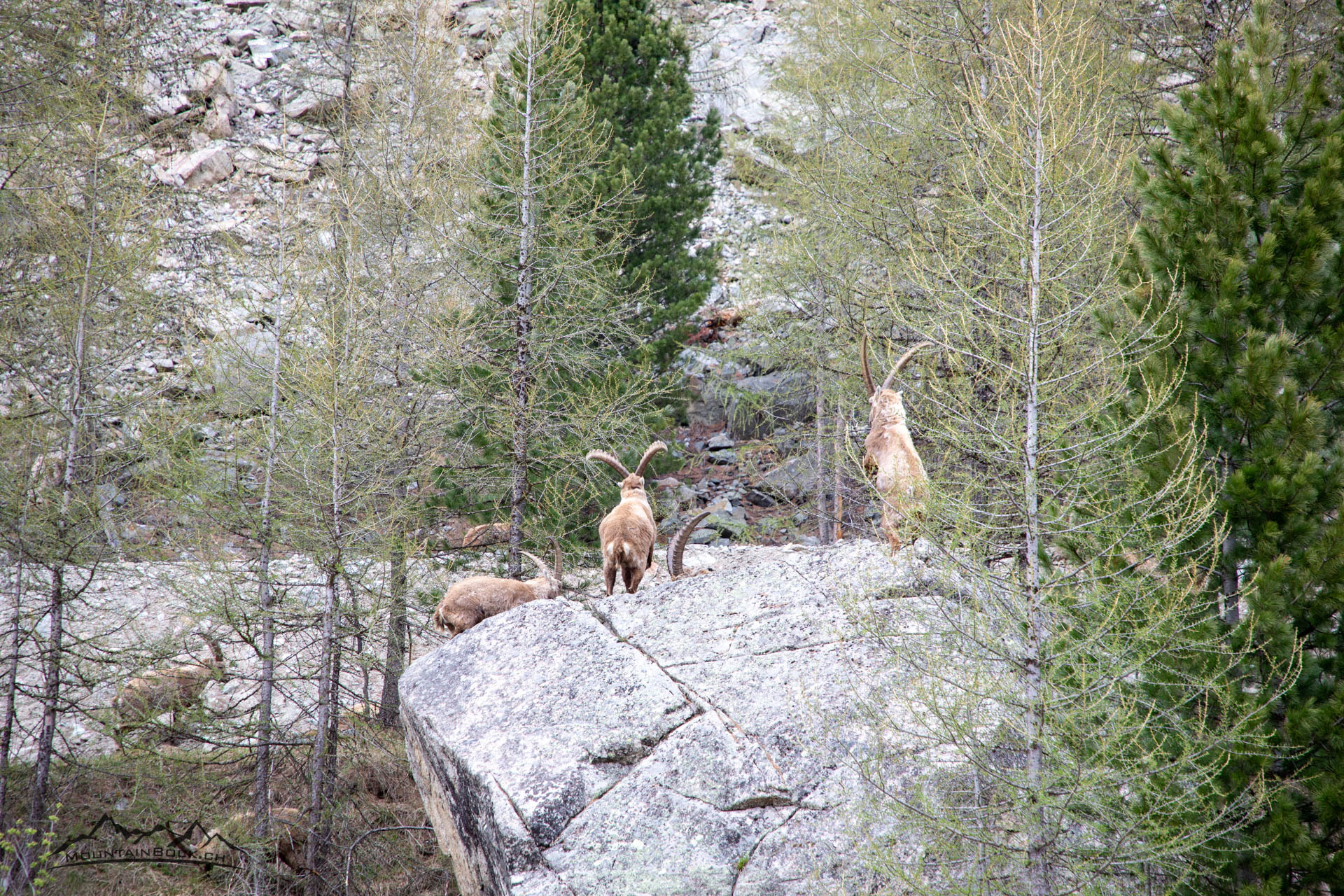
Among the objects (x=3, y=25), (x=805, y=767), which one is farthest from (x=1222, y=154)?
(x=3, y=25)

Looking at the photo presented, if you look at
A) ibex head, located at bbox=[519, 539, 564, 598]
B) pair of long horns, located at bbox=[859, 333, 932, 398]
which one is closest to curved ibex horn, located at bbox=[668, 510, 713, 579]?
ibex head, located at bbox=[519, 539, 564, 598]

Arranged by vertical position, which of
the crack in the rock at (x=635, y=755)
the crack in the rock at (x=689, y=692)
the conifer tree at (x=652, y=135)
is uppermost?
the conifer tree at (x=652, y=135)

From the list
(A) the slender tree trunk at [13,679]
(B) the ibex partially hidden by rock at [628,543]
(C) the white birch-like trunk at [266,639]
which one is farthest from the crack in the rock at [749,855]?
(A) the slender tree trunk at [13,679]

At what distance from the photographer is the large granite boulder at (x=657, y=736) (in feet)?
18.8

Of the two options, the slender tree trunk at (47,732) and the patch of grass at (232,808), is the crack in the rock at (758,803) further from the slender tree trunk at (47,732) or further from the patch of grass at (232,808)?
the slender tree trunk at (47,732)

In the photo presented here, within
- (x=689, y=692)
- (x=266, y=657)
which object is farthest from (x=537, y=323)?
(x=689, y=692)

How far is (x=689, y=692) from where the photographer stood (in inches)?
268

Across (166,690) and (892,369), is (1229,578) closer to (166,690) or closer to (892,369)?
(892,369)

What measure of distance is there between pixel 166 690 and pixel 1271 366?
1263cm

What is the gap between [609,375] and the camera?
12297 mm

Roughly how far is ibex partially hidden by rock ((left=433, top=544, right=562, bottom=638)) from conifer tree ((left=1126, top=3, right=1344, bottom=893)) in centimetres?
586

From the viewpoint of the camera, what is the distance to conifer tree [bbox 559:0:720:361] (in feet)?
49.1

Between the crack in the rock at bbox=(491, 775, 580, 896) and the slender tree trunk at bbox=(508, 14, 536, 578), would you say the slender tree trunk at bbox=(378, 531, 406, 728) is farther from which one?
the crack in the rock at bbox=(491, 775, 580, 896)

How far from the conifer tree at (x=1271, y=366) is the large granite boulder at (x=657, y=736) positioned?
2.06 m
